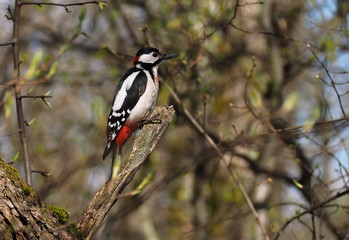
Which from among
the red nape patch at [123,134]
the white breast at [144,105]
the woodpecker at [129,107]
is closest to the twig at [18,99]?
the woodpecker at [129,107]

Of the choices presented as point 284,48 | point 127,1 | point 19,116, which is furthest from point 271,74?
point 19,116

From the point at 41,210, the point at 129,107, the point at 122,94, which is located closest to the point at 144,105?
the point at 129,107

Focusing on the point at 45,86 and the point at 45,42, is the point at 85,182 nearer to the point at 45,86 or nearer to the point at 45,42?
the point at 45,86

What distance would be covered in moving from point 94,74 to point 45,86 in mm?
794

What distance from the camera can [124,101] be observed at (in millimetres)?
4656

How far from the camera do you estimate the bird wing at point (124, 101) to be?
4.53m

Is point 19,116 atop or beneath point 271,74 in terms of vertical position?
beneath

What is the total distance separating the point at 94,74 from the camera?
7113 mm

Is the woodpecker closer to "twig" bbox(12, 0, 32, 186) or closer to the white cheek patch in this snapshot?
the white cheek patch

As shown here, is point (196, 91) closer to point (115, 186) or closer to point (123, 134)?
point (123, 134)

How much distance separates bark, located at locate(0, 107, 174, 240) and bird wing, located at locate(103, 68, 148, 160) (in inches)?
60.5

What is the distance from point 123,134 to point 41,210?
211 centimetres

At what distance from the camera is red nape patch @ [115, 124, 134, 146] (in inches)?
178

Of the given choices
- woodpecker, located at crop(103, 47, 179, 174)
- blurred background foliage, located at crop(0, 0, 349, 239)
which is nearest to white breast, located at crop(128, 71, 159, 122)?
woodpecker, located at crop(103, 47, 179, 174)
